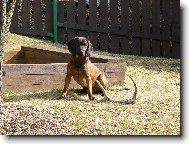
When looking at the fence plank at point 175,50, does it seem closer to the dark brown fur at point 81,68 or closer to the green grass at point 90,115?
the green grass at point 90,115

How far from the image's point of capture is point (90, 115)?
534cm

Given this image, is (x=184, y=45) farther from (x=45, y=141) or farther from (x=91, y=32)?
(x=91, y=32)

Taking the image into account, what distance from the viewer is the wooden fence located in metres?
11.1

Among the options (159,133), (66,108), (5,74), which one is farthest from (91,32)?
(159,133)

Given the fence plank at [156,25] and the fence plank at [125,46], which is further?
the fence plank at [125,46]

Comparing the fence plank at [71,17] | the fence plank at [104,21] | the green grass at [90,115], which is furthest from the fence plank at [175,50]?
the green grass at [90,115]

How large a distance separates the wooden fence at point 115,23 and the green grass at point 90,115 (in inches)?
164

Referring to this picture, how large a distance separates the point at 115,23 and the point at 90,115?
615cm

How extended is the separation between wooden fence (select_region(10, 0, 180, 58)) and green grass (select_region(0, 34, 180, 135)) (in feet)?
13.7

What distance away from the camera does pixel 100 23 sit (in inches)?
449

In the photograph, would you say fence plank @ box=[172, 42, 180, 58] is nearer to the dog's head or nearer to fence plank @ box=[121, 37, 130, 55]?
fence plank @ box=[121, 37, 130, 55]

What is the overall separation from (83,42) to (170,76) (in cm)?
254

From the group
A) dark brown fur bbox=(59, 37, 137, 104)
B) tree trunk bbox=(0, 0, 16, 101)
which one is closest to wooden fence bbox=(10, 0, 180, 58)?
dark brown fur bbox=(59, 37, 137, 104)

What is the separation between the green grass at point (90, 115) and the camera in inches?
195
